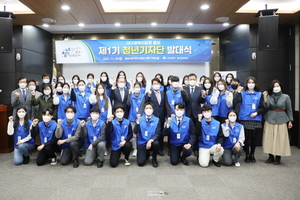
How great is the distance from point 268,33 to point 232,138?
225 cm

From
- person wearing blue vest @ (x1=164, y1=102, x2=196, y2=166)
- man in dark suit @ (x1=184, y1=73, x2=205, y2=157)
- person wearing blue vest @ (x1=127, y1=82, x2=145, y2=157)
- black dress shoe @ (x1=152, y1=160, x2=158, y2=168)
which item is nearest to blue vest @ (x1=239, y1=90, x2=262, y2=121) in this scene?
man in dark suit @ (x1=184, y1=73, x2=205, y2=157)

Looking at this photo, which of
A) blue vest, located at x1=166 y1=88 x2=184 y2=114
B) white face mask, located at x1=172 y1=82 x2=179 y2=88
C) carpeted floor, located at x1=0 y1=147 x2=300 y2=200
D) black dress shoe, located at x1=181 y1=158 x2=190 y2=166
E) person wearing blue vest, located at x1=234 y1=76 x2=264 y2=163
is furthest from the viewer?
blue vest, located at x1=166 y1=88 x2=184 y2=114

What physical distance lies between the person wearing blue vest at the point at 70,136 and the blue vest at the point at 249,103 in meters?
2.93

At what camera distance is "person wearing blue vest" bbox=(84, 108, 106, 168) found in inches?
150

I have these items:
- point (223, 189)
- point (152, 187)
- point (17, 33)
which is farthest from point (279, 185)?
point (17, 33)

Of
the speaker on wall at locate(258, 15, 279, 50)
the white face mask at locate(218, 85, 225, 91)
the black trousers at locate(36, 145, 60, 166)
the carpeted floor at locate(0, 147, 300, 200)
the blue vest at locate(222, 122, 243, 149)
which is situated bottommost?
the carpeted floor at locate(0, 147, 300, 200)

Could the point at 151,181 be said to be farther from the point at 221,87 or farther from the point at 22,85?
the point at 22,85

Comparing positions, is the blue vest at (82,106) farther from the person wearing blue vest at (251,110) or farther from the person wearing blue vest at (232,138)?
the person wearing blue vest at (251,110)

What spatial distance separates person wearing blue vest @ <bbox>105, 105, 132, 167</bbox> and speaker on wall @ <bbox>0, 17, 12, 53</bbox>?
8.95ft

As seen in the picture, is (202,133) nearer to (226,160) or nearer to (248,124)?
(226,160)

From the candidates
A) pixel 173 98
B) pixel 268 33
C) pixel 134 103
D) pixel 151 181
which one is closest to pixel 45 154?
pixel 134 103

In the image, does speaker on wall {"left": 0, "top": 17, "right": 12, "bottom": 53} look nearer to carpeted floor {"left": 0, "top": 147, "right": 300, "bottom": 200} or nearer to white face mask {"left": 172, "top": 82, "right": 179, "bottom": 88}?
carpeted floor {"left": 0, "top": 147, "right": 300, "bottom": 200}

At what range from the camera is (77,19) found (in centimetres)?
525

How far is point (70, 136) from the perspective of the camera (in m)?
Answer: 3.95
